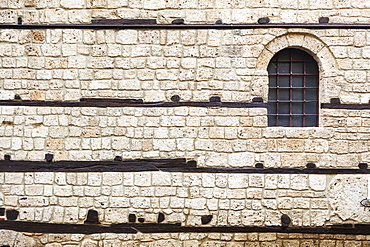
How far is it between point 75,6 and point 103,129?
1785 mm

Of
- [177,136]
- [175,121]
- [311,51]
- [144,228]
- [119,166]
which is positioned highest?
[311,51]

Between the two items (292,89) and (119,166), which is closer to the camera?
(119,166)

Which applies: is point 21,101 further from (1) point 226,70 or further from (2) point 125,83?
(1) point 226,70

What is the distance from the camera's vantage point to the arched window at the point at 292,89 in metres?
4.34

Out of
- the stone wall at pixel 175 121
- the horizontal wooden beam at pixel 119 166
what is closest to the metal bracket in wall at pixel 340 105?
the stone wall at pixel 175 121

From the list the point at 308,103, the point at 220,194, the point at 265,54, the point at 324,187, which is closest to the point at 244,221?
the point at 220,194

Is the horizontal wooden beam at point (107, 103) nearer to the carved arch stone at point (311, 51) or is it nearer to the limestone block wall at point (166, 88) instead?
the limestone block wall at point (166, 88)

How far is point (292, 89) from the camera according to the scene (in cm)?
436

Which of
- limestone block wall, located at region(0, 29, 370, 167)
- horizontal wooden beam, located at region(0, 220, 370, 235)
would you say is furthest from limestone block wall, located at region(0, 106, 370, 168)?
horizontal wooden beam, located at region(0, 220, 370, 235)


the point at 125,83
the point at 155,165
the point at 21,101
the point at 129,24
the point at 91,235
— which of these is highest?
the point at 129,24

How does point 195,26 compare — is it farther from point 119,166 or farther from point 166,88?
point 119,166

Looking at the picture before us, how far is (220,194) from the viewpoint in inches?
165

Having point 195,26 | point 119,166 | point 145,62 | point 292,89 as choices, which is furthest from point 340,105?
point 119,166

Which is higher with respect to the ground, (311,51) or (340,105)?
(311,51)
